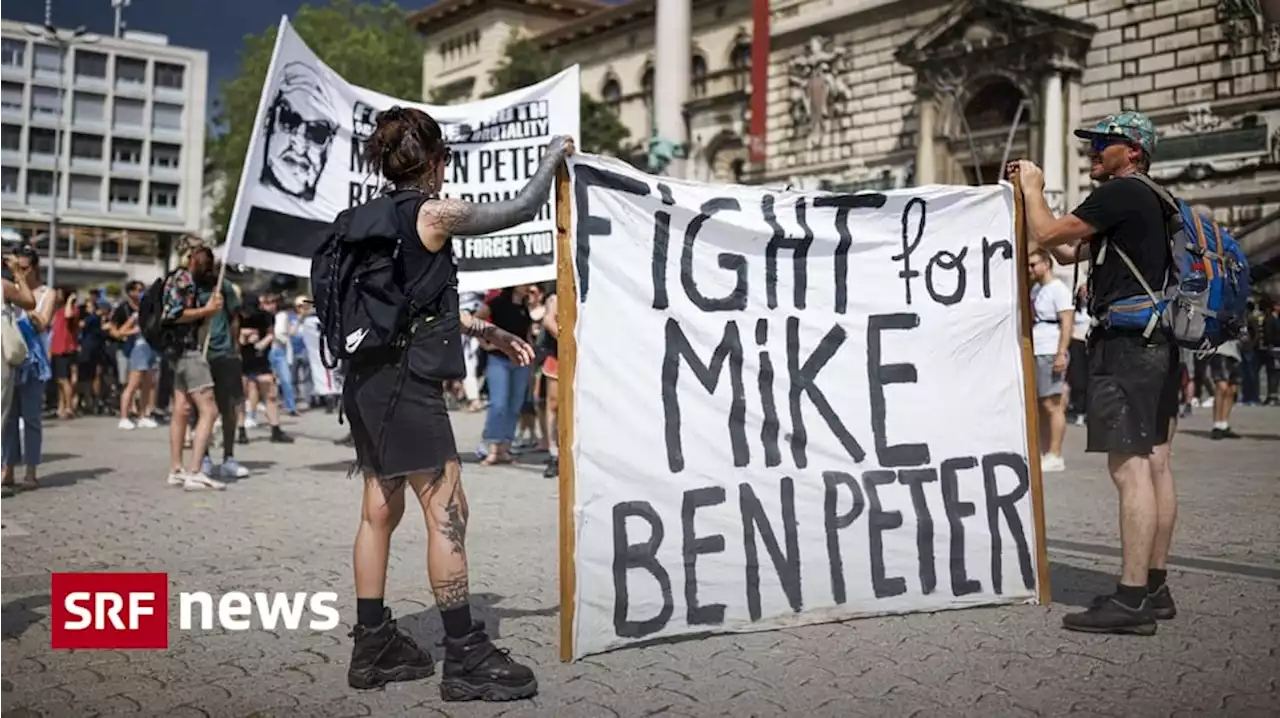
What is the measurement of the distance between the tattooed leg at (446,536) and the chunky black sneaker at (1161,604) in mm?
2713

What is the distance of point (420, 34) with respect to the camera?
65.9 meters

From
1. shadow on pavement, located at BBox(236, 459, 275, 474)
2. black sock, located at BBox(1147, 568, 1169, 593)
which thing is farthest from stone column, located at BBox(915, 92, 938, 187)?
black sock, located at BBox(1147, 568, 1169, 593)

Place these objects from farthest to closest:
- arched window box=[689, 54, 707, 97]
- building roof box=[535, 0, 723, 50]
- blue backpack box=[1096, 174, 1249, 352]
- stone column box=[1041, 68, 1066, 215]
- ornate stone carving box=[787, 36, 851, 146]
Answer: building roof box=[535, 0, 723, 50]
arched window box=[689, 54, 707, 97]
ornate stone carving box=[787, 36, 851, 146]
stone column box=[1041, 68, 1066, 215]
blue backpack box=[1096, 174, 1249, 352]

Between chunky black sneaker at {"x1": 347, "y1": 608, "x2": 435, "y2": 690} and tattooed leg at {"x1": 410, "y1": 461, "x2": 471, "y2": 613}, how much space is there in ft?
0.66

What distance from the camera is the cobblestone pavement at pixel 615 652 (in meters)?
3.42

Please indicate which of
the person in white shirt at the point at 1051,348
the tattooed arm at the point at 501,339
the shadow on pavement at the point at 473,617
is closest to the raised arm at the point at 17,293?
the shadow on pavement at the point at 473,617

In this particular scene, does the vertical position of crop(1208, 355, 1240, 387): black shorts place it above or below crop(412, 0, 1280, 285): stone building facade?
below

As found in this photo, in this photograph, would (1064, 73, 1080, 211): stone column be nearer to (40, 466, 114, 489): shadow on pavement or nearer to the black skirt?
(40, 466, 114, 489): shadow on pavement

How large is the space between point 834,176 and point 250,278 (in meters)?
23.2

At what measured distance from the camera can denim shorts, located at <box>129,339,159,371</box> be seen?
13.5 m

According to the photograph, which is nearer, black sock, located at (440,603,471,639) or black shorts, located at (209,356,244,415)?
black sock, located at (440,603,471,639)

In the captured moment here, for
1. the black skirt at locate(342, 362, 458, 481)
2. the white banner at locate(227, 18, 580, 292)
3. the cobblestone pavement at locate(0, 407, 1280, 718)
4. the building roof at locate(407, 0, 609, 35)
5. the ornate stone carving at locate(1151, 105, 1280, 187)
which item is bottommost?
the cobblestone pavement at locate(0, 407, 1280, 718)

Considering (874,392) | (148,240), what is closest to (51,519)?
(874,392)

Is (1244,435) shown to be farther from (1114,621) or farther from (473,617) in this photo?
(473,617)
